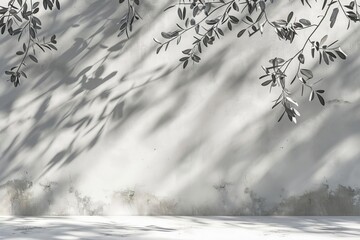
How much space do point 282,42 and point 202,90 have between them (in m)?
0.81

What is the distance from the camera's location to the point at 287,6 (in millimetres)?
4828

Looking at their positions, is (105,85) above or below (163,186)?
above

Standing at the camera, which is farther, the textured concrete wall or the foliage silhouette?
the textured concrete wall

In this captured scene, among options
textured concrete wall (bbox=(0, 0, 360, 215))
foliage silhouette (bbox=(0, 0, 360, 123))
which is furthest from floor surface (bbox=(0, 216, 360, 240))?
foliage silhouette (bbox=(0, 0, 360, 123))

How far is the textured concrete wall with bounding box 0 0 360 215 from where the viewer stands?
4.78m

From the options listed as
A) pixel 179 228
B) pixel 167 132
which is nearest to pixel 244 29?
pixel 179 228

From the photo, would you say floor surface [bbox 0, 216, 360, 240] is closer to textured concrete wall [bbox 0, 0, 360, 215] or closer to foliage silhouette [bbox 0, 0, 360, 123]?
textured concrete wall [bbox 0, 0, 360, 215]

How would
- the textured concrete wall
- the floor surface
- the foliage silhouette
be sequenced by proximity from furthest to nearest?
the textured concrete wall < the floor surface < the foliage silhouette

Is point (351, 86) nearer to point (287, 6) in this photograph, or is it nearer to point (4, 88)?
point (287, 6)

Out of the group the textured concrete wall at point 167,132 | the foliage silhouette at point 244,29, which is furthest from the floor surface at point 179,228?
the foliage silhouette at point 244,29

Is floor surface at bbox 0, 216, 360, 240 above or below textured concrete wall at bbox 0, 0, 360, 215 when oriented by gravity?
below

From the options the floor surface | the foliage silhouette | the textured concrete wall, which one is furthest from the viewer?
the textured concrete wall

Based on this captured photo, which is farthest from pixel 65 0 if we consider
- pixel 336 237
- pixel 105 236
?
pixel 336 237

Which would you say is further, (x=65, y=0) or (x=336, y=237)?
(x=65, y=0)
